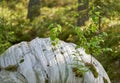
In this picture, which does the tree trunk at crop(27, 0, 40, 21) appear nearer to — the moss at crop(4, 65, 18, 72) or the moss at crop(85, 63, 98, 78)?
the moss at crop(4, 65, 18, 72)

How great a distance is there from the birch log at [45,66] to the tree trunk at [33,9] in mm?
6970

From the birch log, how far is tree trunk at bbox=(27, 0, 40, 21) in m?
6.97

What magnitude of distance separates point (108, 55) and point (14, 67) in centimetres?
381

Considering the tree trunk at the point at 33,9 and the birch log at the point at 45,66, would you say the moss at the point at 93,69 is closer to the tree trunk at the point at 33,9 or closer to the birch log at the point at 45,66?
the birch log at the point at 45,66

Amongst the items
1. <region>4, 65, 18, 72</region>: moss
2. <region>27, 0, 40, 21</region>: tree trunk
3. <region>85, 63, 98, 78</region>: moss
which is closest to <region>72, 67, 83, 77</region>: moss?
<region>85, 63, 98, 78</region>: moss

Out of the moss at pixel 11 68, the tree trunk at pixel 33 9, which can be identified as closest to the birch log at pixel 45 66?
the moss at pixel 11 68

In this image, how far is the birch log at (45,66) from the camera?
6250 millimetres

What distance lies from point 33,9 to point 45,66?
7642 millimetres

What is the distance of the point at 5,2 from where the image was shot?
1612cm

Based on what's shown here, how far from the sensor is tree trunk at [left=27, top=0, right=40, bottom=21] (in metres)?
13.7

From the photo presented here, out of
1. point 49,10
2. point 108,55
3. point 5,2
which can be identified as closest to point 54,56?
point 108,55

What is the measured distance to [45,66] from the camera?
6.34 meters

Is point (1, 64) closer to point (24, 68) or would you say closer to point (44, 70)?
point (24, 68)

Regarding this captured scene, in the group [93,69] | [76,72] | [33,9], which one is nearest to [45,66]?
[76,72]
